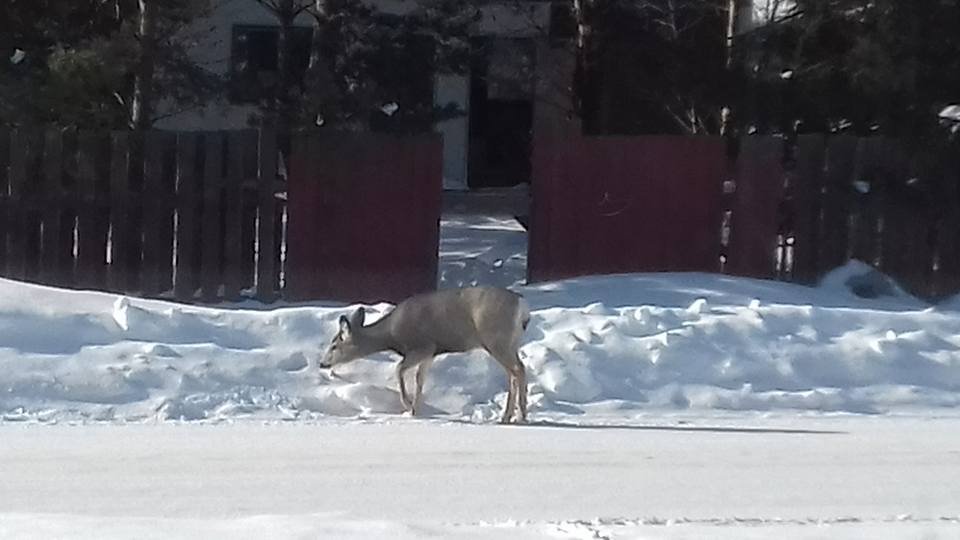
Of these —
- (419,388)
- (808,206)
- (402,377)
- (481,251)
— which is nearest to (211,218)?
(402,377)

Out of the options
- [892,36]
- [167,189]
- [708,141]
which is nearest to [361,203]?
[167,189]

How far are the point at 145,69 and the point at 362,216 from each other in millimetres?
2747

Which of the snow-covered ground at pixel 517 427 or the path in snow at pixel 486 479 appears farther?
the snow-covered ground at pixel 517 427

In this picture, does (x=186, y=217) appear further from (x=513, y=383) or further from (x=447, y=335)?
(x=513, y=383)

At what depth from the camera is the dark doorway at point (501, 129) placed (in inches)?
1260

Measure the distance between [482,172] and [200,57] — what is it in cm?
1171

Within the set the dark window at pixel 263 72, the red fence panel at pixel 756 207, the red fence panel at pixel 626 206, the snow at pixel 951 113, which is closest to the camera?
the red fence panel at pixel 626 206

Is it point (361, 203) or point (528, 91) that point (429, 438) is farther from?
point (528, 91)

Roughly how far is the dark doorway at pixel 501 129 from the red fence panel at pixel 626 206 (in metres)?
12.8

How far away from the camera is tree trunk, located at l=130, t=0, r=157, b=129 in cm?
1834

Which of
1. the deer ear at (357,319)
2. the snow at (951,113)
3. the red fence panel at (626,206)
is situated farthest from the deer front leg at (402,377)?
the snow at (951,113)

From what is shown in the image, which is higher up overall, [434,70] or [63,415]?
[434,70]

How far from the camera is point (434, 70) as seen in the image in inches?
840

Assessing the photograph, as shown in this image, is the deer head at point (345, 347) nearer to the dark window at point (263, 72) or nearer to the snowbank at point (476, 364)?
the snowbank at point (476, 364)
